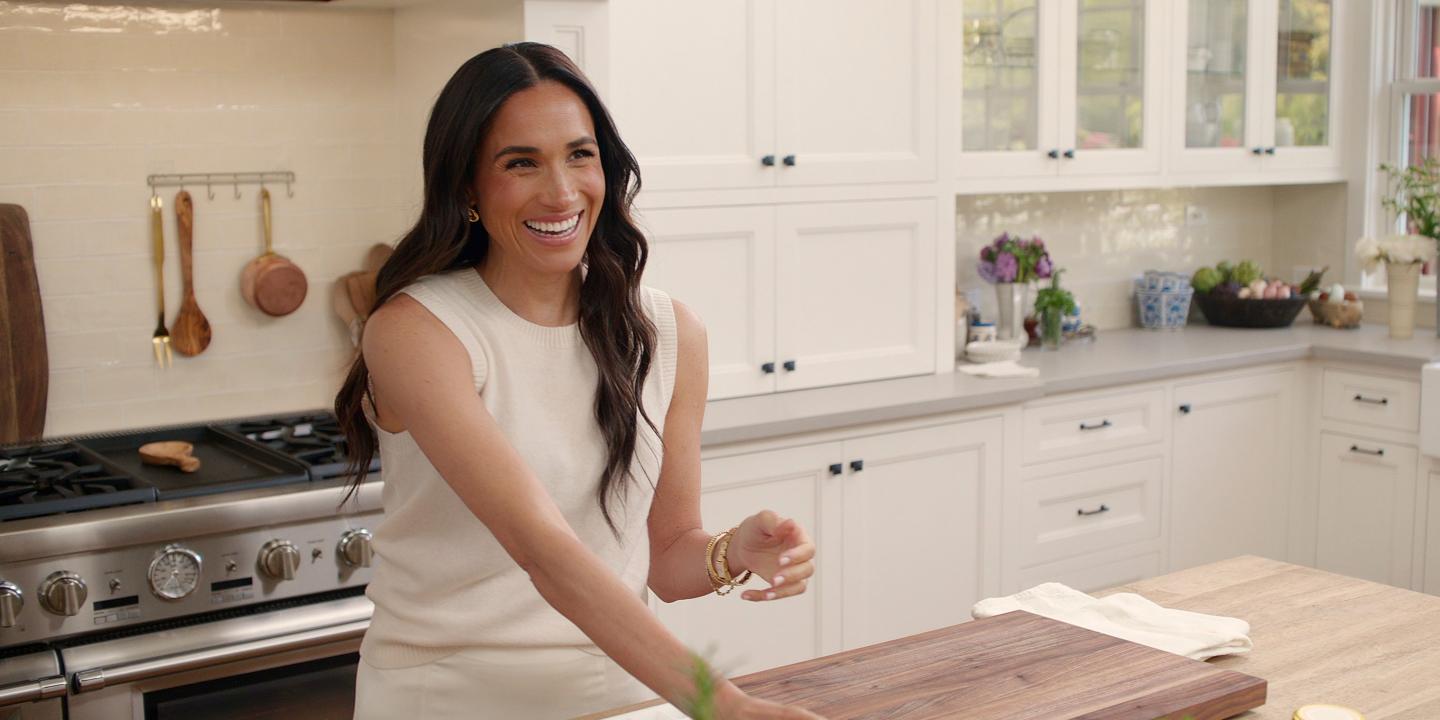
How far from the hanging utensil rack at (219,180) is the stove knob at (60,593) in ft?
3.59

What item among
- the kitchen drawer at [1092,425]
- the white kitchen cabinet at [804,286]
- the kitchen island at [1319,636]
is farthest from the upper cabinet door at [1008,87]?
the kitchen island at [1319,636]

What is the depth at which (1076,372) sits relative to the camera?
3.79 m

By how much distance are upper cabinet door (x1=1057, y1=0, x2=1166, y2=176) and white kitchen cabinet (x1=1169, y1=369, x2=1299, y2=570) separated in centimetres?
71

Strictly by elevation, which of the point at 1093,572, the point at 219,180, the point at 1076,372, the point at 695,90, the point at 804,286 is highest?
the point at 695,90

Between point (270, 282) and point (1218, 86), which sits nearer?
point (270, 282)

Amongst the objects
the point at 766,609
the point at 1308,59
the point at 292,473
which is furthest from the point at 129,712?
the point at 1308,59

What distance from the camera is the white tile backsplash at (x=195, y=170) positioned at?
3012 millimetres

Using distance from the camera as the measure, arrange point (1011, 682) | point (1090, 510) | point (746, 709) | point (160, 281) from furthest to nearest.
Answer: point (1090, 510) → point (160, 281) → point (1011, 682) → point (746, 709)

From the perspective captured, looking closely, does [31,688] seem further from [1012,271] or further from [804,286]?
[1012,271]

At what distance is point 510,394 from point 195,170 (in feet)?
5.82

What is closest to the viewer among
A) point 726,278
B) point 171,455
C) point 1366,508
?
point 171,455

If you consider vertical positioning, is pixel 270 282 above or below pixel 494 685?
above

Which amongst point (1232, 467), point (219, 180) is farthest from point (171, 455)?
point (1232, 467)

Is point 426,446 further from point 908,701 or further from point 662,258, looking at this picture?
point 662,258
